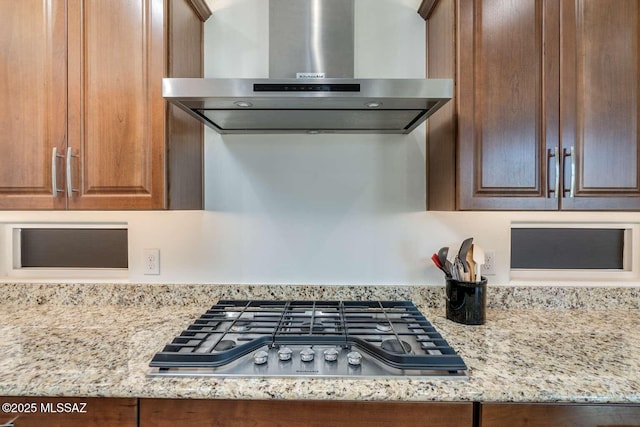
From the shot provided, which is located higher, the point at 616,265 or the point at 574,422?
the point at 616,265

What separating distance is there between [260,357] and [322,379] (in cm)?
19

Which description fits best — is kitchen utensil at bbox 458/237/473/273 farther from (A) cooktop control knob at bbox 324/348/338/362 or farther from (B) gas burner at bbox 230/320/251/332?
(B) gas burner at bbox 230/320/251/332

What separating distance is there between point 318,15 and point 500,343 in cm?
135

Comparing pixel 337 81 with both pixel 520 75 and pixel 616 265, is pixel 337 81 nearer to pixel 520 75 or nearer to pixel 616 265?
pixel 520 75

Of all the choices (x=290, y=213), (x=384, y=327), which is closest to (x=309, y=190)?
(x=290, y=213)

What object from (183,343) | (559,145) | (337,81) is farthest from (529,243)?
(183,343)

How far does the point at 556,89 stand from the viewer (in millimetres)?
1166

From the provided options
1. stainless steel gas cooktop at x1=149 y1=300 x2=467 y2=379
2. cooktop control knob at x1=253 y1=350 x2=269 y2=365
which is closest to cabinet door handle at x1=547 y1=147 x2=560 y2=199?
stainless steel gas cooktop at x1=149 y1=300 x2=467 y2=379

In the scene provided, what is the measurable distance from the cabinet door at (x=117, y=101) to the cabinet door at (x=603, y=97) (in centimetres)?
144

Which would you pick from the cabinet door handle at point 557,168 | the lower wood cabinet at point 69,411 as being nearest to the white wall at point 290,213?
the cabinet door handle at point 557,168

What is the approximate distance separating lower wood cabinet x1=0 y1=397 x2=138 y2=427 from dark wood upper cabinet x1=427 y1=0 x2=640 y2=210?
1.18 meters

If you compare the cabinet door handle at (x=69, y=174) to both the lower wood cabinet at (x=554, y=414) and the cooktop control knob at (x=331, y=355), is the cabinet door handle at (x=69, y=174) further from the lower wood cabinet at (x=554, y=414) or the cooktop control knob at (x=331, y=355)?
the lower wood cabinet at (x=554, y=414)

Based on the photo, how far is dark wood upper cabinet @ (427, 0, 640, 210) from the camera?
1.16m

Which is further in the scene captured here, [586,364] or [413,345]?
[413,345]
